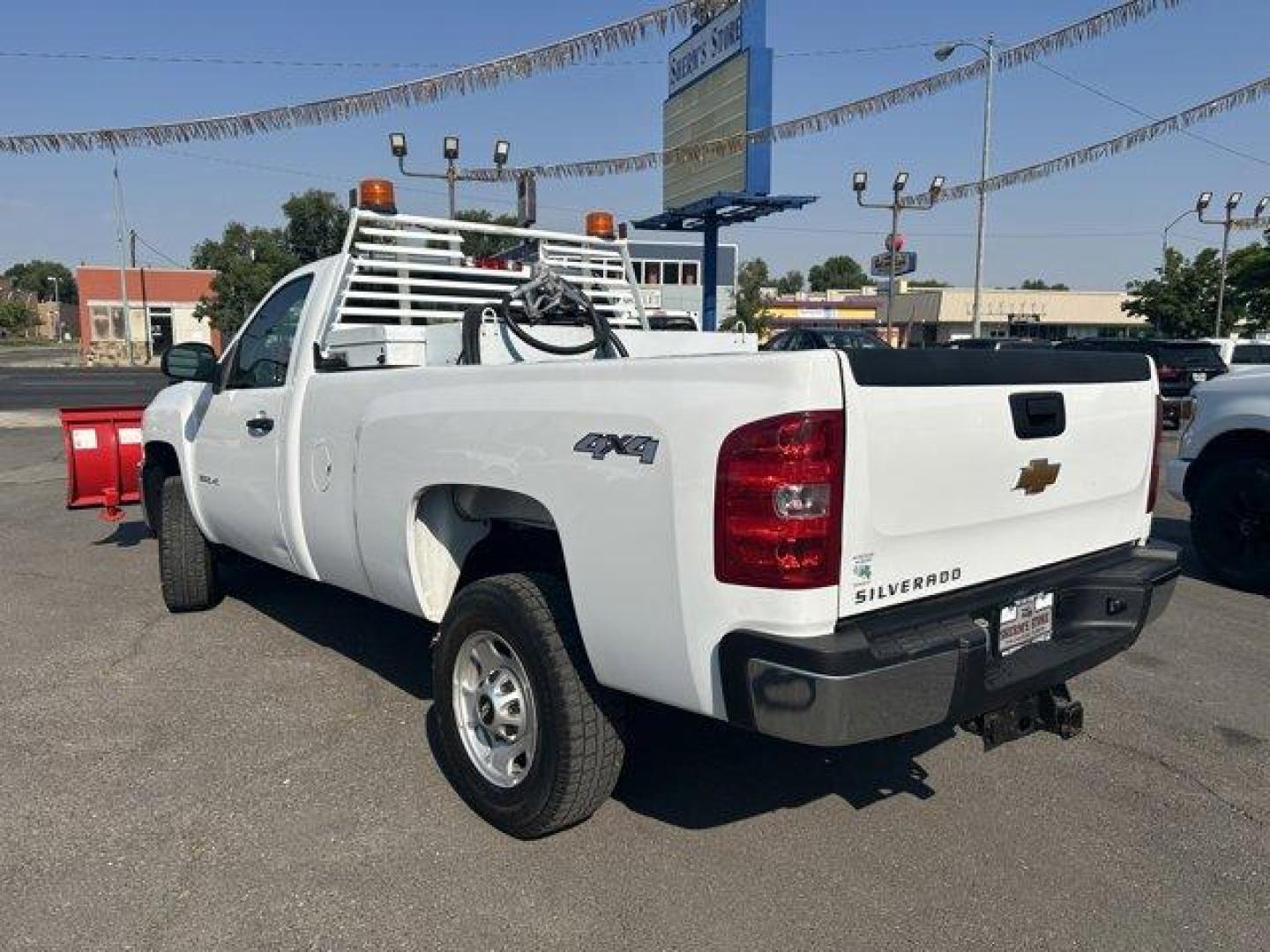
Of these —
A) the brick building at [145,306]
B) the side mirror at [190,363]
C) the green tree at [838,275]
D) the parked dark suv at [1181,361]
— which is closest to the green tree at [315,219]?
the brick building at [145,306]

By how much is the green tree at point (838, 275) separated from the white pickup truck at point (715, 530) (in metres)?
137

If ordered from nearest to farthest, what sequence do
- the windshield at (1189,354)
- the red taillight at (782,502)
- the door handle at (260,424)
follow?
Answer: the red taillight at (782,502) → the door handle at (260,424) → the windshield at (1189,354)

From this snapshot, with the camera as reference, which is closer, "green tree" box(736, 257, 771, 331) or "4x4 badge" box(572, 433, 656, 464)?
"4x4 badge" box(572, 433, 656, 464)

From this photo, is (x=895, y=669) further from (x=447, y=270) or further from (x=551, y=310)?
(x=447, y=270)

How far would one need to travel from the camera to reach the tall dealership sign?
1627cm

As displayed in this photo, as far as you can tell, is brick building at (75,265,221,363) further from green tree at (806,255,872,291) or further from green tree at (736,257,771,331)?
green tree at (806,255,872,291)

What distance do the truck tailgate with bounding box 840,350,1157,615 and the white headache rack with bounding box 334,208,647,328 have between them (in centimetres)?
232

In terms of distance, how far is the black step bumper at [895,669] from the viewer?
2301mm

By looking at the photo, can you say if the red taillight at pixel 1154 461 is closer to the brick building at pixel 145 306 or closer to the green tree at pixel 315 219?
the green tree at pixel 315 219

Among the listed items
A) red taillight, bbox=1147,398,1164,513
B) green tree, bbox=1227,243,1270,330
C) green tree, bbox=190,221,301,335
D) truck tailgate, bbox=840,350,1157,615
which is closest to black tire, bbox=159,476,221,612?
truck tailgate, bbox=840,350,1157,615

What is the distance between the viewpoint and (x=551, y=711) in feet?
9.32

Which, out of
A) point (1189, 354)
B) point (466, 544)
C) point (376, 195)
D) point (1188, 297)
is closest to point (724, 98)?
point (1189, 354)

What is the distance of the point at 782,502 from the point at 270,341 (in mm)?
3271

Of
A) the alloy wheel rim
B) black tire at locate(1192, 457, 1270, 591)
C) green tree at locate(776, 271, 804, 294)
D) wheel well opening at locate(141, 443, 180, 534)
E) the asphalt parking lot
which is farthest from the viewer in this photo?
green tree at locate(776, 271, 804, 294)
